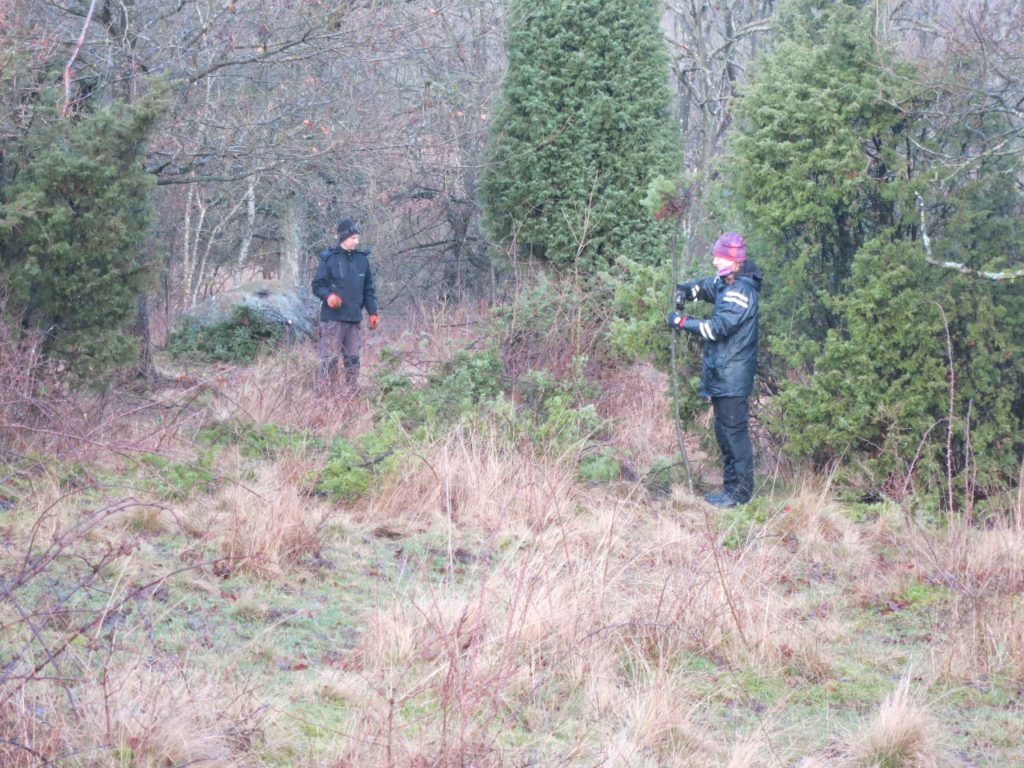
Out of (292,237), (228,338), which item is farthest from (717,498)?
(292,237)

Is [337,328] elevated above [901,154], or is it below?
below

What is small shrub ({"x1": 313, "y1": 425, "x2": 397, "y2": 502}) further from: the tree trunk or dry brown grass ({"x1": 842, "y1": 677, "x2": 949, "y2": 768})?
the tree trunk

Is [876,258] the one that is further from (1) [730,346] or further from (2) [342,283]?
(2) [342,283]

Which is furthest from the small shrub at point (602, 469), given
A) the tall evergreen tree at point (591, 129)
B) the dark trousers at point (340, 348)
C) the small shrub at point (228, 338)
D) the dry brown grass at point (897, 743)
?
the small shrub at point (228, 338)

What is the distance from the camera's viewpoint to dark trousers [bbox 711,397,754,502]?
24.7 feet

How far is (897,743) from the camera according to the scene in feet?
12.2

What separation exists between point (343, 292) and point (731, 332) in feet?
14.6

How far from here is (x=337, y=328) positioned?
10641 mm

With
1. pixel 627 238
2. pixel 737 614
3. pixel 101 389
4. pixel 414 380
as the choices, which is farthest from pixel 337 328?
pixel 737 614

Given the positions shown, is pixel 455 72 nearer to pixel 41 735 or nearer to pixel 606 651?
pixel 606 651

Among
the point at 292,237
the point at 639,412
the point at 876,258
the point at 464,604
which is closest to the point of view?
the point at 464,604

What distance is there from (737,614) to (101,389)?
17.3ft

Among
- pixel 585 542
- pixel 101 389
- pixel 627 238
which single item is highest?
pixel 627 238

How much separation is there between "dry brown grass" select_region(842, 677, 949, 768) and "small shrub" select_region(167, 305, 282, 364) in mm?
10729
